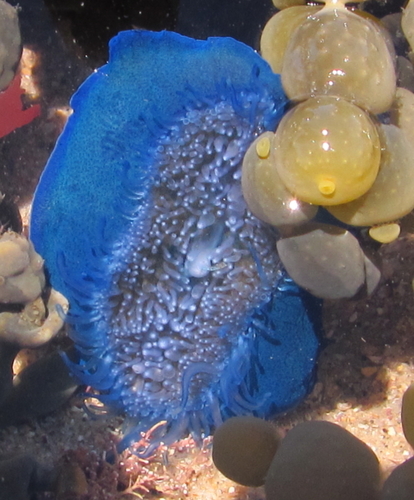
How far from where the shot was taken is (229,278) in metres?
1.89

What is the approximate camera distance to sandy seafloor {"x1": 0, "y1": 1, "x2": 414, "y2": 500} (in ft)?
6.37

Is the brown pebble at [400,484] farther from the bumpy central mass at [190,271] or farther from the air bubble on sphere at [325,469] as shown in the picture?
the bumpy central mass at [190,271]

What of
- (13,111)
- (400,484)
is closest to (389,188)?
(400,484)

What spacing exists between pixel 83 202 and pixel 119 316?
1.44ft

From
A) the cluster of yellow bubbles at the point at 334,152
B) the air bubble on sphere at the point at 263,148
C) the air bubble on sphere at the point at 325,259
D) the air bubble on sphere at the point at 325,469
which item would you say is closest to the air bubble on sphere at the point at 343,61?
the cluster of yellow bubbles at the point at 334,152

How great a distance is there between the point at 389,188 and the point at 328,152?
248 millimetres

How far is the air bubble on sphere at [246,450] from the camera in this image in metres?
1.54

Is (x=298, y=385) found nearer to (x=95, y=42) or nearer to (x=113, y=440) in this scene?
(x=113, y=440)

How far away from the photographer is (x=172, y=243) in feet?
6.09

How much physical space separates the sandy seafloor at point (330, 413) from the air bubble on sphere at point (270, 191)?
73 centimetres

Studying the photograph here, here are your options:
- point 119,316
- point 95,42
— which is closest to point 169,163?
point 119,316

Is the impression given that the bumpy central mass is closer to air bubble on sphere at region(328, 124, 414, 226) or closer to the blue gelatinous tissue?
the blue gelatinous tissue

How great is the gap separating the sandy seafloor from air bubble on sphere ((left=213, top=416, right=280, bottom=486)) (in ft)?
1.14

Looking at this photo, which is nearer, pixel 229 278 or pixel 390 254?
pixel 229 278
